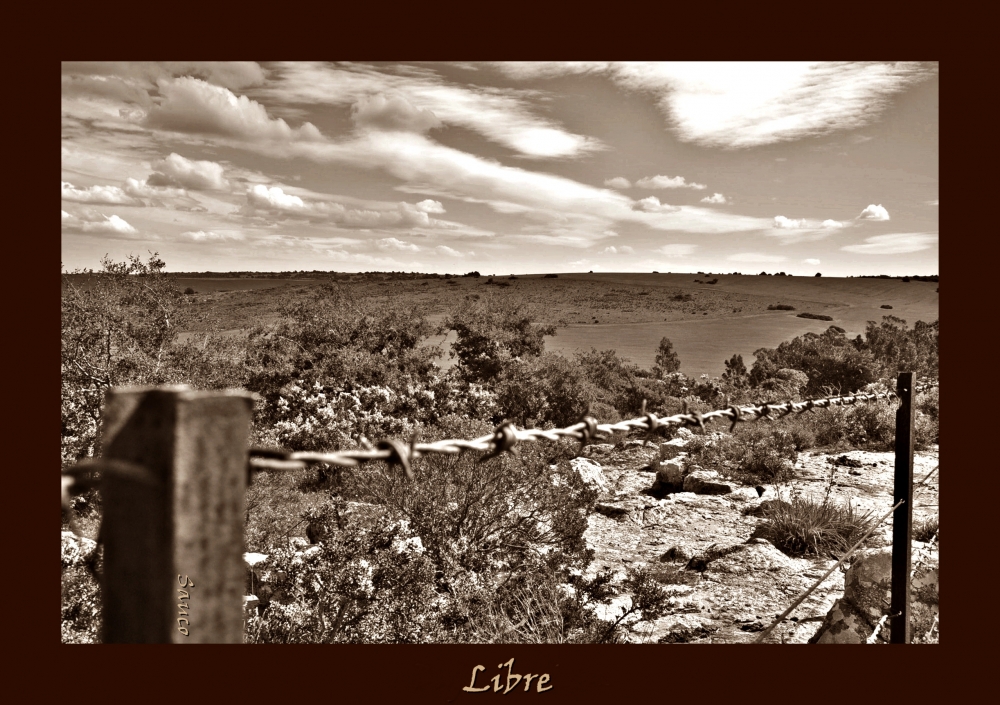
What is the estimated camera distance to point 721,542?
27.9 feet

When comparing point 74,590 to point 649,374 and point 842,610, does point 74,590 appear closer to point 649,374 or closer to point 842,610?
point 842,610

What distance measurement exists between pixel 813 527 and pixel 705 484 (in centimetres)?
299

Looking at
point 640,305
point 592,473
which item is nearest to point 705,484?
point 592,473

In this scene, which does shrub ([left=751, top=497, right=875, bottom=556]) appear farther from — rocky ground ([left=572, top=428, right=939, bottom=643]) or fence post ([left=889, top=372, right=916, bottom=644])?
fence post ([left=889, top=372, right=916, bottom=644])

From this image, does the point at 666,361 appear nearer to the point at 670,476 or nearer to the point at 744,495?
the point at 670,476

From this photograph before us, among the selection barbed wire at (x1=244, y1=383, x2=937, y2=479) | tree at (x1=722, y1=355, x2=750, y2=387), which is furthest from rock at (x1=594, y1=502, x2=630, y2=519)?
tree at (x1=722, y1=355, x2=750, y2=387)

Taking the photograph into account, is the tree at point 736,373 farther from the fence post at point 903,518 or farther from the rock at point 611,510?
the fence post at point 903,518

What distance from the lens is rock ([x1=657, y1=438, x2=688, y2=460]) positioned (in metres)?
13.3

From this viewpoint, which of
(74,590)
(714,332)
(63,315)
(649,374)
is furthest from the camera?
(714,332)

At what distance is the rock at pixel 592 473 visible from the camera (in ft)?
34.2

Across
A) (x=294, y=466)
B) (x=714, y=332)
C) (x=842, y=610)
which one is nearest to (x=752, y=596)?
(x=842, y=610)

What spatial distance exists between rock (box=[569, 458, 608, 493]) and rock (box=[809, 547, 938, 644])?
4473 mm

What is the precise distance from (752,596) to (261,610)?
4.94m

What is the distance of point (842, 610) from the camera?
5.62 meters
